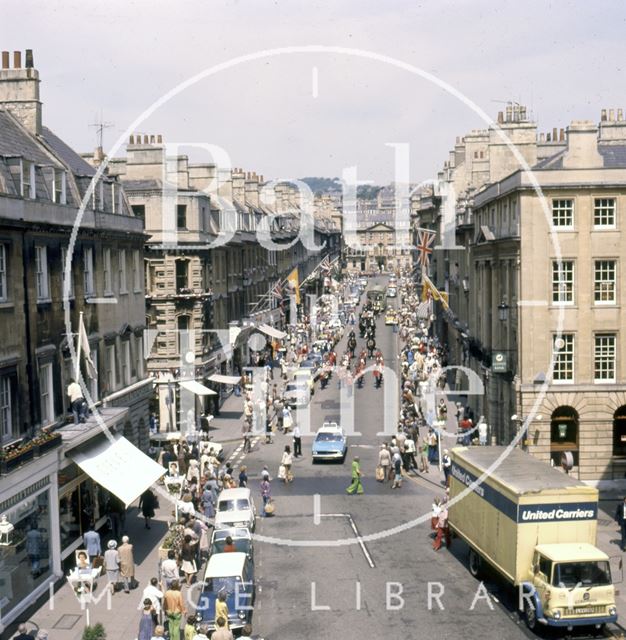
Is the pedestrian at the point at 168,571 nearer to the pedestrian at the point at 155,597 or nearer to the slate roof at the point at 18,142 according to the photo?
the pedestrian at the point at 155,597

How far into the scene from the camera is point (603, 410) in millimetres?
39438

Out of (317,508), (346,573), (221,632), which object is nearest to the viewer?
(221,632)

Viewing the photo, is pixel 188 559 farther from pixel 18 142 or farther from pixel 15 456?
pixel 18 142

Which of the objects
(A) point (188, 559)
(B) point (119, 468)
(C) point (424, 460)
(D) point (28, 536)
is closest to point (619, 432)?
(C) point (424, 460)

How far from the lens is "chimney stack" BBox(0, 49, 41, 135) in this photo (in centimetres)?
3619

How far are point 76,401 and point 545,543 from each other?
15436mm

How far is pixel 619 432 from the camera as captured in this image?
39812 mm

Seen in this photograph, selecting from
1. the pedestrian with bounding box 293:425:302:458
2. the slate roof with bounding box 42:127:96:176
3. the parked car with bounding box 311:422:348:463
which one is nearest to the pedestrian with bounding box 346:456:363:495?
the parked car with bounding box 311:422:348:463

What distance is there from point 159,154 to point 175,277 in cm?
729

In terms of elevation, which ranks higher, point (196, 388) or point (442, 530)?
point (196, 388)

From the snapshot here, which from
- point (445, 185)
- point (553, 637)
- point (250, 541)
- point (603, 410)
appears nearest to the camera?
point (553, 637)

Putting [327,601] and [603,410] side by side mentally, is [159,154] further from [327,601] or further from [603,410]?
[327,601]

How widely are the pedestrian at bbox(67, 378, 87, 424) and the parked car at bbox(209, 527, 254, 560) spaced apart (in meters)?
6.16

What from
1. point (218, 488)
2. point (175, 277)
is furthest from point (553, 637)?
point (175, 277)
